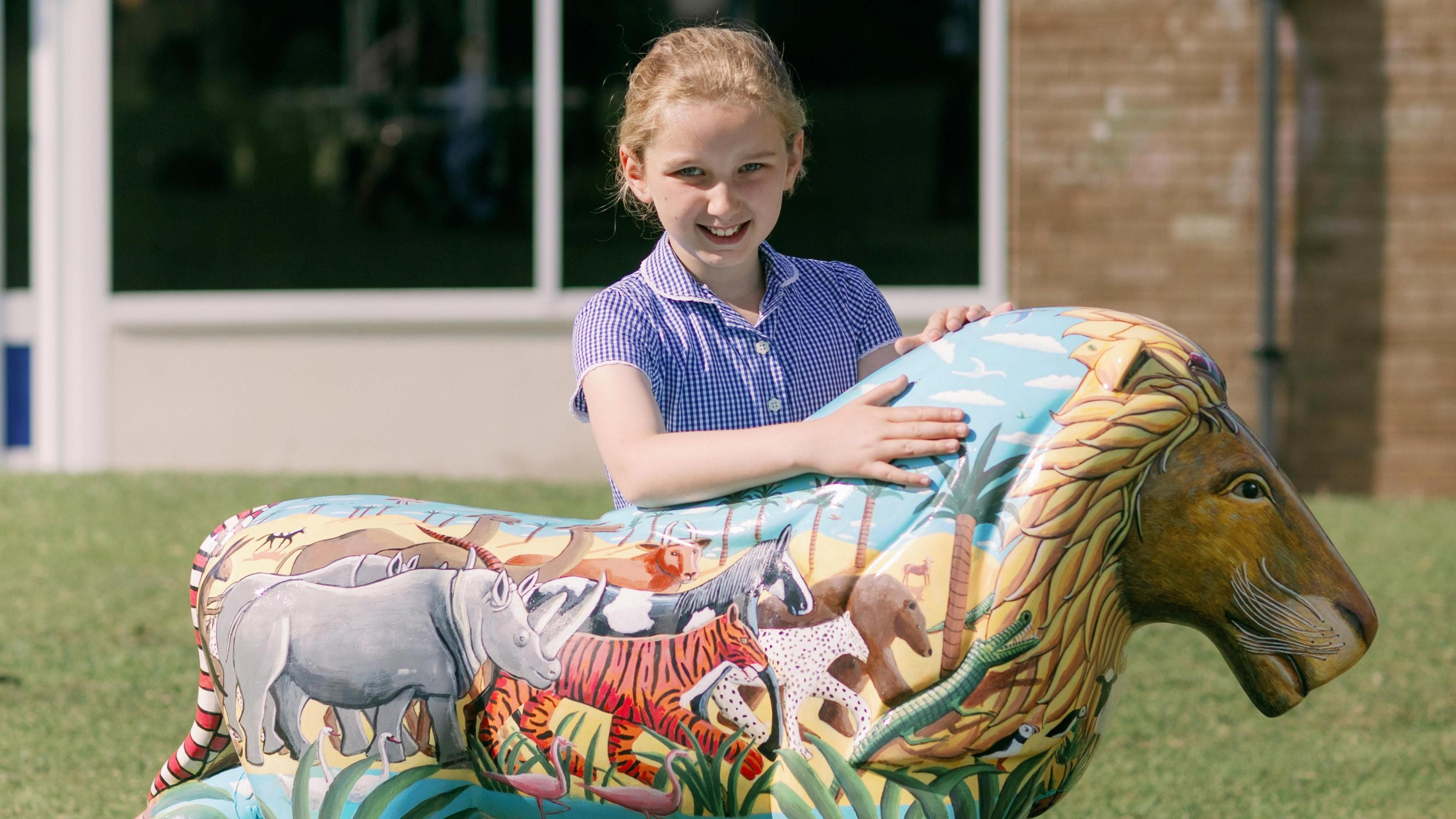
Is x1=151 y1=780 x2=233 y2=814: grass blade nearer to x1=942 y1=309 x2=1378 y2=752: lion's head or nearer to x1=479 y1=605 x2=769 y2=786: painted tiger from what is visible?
x1=479 y1=605 x2=769 y2=786: painted tiger

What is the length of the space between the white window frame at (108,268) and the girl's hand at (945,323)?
5.80 metres

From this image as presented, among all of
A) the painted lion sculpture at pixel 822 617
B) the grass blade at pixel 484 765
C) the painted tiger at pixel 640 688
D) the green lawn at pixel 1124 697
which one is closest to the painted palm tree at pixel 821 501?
the painted lion sculpture at pixel 822 617

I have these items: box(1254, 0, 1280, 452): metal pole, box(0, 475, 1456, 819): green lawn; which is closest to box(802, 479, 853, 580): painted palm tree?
box(0, 475, 1456, 819): green lawn

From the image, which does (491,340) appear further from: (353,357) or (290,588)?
(290,588)

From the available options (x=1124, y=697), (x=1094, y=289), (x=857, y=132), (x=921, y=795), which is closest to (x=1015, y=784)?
(x=921, y=795)

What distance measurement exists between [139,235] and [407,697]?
6.94 meters

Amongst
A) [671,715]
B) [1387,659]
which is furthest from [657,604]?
[1387,659]

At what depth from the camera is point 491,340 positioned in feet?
26.6

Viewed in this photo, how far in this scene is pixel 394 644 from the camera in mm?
2041

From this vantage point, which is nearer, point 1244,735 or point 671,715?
point 671,715

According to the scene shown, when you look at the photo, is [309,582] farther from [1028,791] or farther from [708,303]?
[1028,791]

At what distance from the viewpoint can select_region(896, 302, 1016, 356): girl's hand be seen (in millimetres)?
2287

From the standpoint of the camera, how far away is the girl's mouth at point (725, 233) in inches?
96.5

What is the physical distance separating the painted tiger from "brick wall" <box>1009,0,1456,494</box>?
6.13 m
